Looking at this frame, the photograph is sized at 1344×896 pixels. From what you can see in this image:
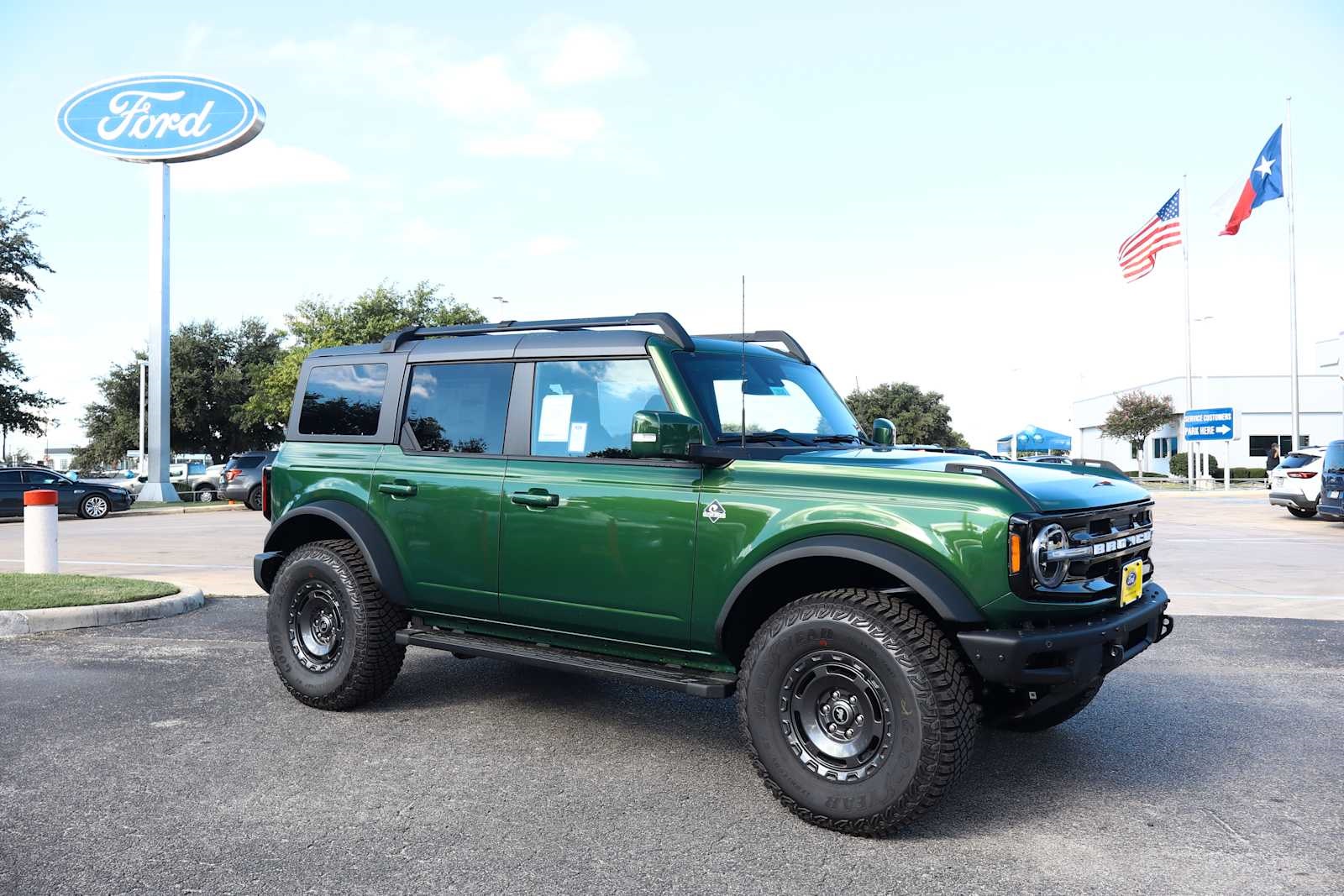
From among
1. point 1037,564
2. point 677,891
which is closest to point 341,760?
point 677,891

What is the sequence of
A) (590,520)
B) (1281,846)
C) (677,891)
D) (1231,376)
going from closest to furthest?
(677,891)
(1281,846)
(590,520)
(1231,376)

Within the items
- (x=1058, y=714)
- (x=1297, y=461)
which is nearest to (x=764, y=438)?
(x=1058, y=714)

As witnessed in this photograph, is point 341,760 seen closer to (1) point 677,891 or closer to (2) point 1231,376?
(1) point 677,891

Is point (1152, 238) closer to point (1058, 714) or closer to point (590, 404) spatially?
point (1058, 714)

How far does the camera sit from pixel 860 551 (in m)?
3.88

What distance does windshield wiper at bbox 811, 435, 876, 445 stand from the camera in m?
5.02

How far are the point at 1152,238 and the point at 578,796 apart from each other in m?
34.2

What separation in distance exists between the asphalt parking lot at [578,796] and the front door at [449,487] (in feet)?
2.52

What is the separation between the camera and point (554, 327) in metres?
5.21

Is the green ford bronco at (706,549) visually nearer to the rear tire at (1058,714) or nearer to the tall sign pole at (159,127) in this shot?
the rear tire at (1058,714)

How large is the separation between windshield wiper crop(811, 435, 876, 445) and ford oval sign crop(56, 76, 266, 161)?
2969 cm

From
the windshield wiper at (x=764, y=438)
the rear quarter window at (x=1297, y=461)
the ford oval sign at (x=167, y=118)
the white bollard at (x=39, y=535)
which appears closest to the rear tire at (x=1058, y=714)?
the windshield wiper at (x=764, y=438)

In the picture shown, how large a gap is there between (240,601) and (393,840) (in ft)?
21.9

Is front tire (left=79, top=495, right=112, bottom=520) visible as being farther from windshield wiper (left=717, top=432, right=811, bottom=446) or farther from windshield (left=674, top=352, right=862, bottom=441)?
windshield wiper (left=717, top=432, right=811, bottom=446)
